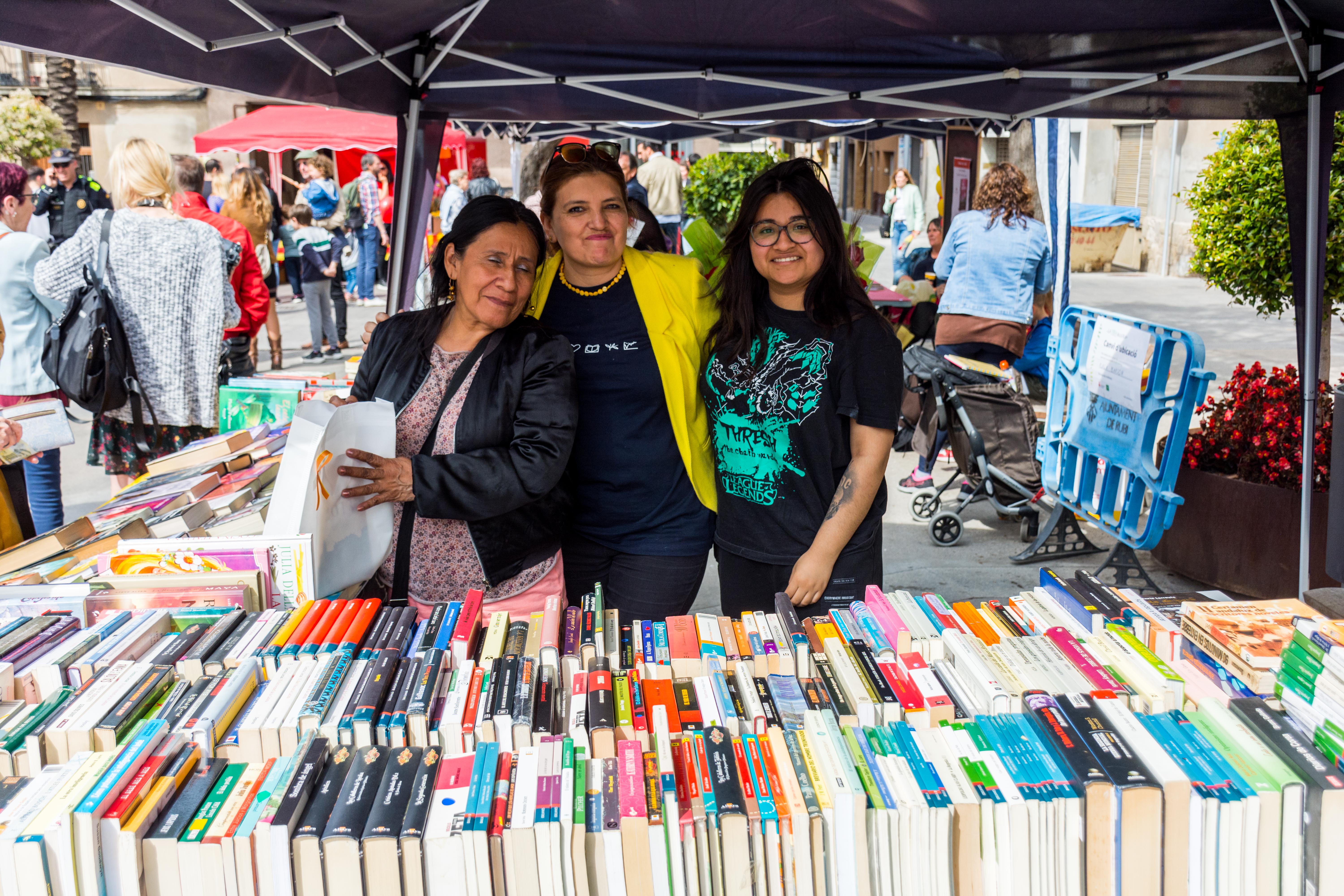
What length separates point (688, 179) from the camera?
1467 cm

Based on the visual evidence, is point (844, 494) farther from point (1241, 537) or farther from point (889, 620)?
point (1241, 537)

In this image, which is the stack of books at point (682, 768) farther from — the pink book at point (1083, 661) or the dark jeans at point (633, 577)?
the dark jeans at point (633, 577)

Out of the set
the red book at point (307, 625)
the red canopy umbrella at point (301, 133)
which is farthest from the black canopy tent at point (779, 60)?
the red canopy umbrella at point (301, 133)

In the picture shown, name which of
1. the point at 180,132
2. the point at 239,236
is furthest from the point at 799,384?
the point at 180,132

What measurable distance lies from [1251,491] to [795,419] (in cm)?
281

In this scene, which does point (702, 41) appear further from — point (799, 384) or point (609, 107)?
point (799, 384)

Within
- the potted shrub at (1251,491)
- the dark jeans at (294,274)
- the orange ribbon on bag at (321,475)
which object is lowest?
the potted shrub at (1251,491)

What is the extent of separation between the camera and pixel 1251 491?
4.23 meters

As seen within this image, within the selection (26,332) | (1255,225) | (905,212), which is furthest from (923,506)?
(905,212)

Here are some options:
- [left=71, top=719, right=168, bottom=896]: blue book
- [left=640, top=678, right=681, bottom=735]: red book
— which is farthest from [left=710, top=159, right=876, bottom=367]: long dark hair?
[left=71, top=719, right=168, bottom=896]: blue book

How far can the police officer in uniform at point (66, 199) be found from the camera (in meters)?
9.20

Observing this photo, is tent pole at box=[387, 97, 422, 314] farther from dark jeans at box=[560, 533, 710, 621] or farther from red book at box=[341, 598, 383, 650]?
red book at box=[341, 598, 383, 650]

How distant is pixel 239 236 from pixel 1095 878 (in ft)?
17.9

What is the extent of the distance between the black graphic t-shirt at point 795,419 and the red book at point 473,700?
0.99 meters
